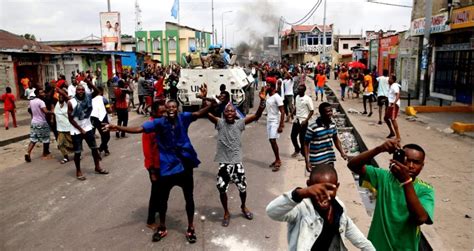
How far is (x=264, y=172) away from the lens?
727 cm

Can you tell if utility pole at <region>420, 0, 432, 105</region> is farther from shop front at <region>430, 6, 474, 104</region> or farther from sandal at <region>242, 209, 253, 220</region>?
sandal at <region>242, 209, 253, 220</region>

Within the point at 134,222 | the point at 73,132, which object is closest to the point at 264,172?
the point at 134,222

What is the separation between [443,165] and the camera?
24.5ft

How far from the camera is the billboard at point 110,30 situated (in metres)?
25.4

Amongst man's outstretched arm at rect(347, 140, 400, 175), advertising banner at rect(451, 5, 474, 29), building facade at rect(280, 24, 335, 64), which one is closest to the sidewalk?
man's outstretched arm at rect(347, 140, 400, 175)

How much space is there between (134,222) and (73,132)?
7.88 ft

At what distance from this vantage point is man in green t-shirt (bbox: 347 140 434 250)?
2.43 meters

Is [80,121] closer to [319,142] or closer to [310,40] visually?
[319,142]

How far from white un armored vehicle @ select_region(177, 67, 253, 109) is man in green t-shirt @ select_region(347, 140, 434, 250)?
10224 mm

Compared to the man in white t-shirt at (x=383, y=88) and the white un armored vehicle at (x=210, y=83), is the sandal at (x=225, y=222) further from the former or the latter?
the white un armored vehicle at (x=210, y=83)

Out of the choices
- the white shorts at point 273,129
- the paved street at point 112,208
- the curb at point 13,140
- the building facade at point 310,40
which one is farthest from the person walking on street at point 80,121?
the building facade at point 310,40

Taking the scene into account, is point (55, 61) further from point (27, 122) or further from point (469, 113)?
point (469, 113)

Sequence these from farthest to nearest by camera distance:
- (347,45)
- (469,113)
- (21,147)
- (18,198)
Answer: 1. (347,45)
2. (469,113)
3. (21,147)
4. (18,198)

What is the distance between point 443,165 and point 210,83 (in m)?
7.64
